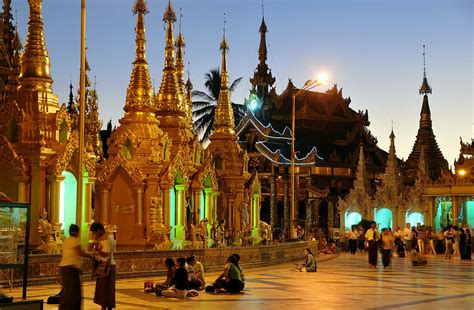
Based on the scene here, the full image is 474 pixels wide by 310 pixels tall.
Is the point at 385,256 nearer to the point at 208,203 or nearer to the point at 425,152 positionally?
the point at 208,203

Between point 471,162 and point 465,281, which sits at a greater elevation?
point 471,162

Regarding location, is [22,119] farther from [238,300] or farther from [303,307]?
[303,307]

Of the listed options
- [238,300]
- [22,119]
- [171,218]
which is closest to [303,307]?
[238,300]

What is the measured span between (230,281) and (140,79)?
13.0m

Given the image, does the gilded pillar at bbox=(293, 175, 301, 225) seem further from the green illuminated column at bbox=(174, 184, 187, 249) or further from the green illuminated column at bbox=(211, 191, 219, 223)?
the green illuminated column at bbox=(174, 184, 187, 249)

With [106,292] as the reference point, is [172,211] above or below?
above

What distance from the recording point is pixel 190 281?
754 inches

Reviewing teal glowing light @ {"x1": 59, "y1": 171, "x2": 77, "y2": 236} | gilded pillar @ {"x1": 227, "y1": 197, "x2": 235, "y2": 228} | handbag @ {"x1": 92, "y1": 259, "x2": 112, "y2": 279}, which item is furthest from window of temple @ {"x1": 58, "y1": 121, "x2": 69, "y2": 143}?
gilded pillar @ {"x1": 227, "y1": 197, "x2": 235, "y2": 228}

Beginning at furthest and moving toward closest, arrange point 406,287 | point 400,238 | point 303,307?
point 400,238 < point 406,287 < point 303,307

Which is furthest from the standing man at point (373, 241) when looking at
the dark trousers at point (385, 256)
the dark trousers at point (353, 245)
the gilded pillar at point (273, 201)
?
the gilded pillar at point (273, 201)

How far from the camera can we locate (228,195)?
36.9m

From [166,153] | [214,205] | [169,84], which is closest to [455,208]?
[214,205]

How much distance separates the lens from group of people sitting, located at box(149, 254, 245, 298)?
18266 mm

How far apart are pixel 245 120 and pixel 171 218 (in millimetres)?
34195
